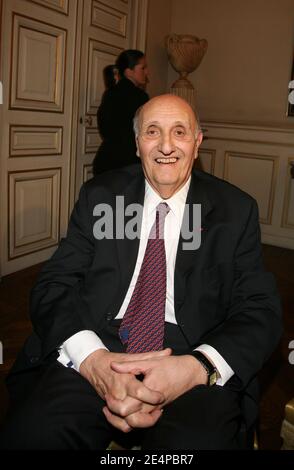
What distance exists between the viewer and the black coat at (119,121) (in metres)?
3.26

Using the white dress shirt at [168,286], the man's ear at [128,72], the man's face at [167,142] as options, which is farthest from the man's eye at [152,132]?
the man's ear at [128,72]

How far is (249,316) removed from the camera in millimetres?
1217

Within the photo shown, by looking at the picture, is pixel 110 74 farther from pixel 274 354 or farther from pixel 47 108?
pixel 274 354

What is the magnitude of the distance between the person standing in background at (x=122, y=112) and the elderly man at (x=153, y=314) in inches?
73.2

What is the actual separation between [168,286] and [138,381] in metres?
0.33

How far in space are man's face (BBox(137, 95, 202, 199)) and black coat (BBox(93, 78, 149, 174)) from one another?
190 cm

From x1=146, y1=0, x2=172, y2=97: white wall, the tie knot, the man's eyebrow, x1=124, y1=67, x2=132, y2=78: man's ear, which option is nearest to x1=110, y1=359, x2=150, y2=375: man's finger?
the tie knot

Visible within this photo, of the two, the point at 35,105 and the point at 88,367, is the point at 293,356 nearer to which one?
the point at 88,367

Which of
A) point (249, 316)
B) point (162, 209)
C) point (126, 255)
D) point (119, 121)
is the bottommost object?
point (249, 316)

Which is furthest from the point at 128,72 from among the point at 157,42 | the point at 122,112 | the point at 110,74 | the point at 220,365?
the point at 220,365

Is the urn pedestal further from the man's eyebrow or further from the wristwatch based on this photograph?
Result: the wristwatch

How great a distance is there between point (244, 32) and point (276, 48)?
40cm

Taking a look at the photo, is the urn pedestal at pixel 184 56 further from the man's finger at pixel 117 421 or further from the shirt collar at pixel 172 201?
the man's finger at pixel 117 421

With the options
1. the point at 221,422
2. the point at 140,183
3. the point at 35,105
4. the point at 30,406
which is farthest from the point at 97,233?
the point at 35,105
